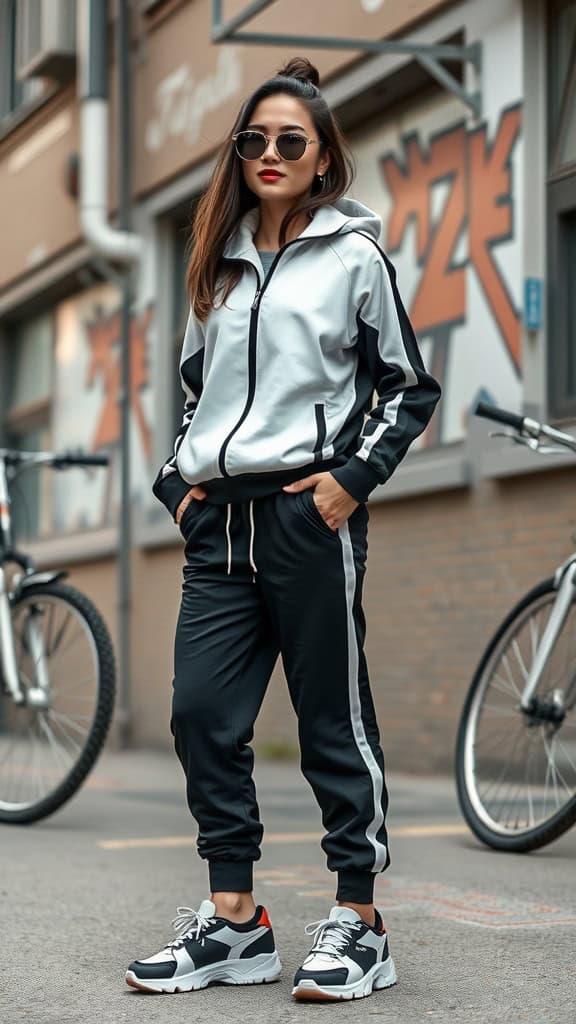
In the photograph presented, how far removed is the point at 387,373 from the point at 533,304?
4.10 metres

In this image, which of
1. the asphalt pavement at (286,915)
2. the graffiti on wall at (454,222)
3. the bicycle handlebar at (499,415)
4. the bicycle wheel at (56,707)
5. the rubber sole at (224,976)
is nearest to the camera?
the asphalt pavement at (286,915)

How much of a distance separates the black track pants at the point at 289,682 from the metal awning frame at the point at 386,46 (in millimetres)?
4654

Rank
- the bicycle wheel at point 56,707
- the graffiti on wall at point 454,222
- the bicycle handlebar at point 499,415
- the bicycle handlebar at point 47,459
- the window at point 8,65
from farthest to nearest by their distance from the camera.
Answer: the window at point 8,65, the graffiti on wall at point 454,222, the bicycle handlebar at point 47,459, the bicycle wheel at point 56,707, the bicycle handlebar at point 499,415

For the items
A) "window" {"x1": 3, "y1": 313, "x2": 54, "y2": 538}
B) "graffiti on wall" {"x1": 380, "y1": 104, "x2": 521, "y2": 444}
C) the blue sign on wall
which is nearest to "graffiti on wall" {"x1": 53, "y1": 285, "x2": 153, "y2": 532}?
"window" {"x1": 3, "y1": 313, "x2": 54, "y2": 538}

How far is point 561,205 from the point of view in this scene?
7.37 m

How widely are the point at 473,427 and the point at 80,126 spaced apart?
558cm

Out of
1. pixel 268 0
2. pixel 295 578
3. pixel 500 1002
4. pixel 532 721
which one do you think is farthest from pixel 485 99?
pixel 500 1002

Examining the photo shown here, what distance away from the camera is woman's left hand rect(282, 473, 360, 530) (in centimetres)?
324

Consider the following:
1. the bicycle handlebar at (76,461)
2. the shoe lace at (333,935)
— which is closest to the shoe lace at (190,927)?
the shoe lace at (333,935)

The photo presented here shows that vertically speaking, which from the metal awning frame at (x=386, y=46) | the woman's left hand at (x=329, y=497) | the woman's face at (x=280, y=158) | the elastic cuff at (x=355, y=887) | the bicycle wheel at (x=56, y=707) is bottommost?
the elastic cuff at (x=355, y=887)

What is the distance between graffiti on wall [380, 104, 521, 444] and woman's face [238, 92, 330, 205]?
4.07 meters

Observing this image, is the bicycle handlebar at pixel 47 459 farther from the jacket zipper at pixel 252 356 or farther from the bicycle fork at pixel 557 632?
the jacket zipper at pixel 252 356

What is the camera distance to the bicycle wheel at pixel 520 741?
4.91 meters

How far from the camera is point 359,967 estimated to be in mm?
3170
